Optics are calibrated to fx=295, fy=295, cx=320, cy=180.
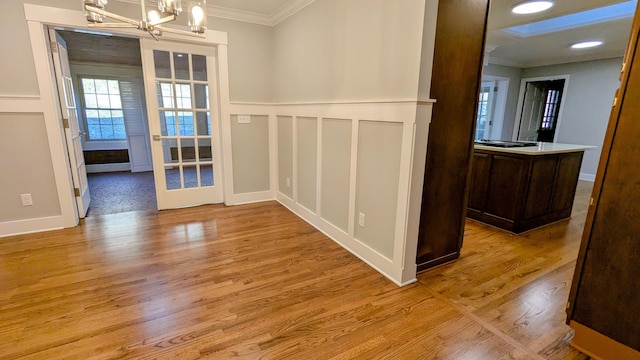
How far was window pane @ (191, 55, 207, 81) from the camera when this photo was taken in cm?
366

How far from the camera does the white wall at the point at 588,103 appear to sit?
224 inches

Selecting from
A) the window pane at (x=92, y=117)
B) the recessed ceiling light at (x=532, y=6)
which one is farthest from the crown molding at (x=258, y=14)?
the window pane at (x=92, y=117)

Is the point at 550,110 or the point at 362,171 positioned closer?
the point at 362,171

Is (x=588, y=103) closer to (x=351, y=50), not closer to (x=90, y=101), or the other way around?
(x=351, y=50)

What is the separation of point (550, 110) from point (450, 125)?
6699 mm

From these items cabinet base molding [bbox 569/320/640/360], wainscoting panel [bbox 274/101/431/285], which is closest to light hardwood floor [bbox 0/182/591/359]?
cabinet base molding [bbox 569/320/640/360]

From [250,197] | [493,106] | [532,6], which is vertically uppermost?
[532,6]

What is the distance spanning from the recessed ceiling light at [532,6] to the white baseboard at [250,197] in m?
3.69

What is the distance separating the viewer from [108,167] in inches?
242

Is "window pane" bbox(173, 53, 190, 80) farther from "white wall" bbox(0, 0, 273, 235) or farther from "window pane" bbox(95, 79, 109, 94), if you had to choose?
"window pane" bbox(95, 79, 109, 94)

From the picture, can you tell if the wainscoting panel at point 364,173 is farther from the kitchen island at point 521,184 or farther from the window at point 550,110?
the window at point 550,110

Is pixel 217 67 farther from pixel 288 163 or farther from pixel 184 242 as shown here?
pixel 184 242

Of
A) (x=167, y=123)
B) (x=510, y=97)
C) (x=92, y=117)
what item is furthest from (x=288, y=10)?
(x=510, y=97)

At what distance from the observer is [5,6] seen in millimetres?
2650
